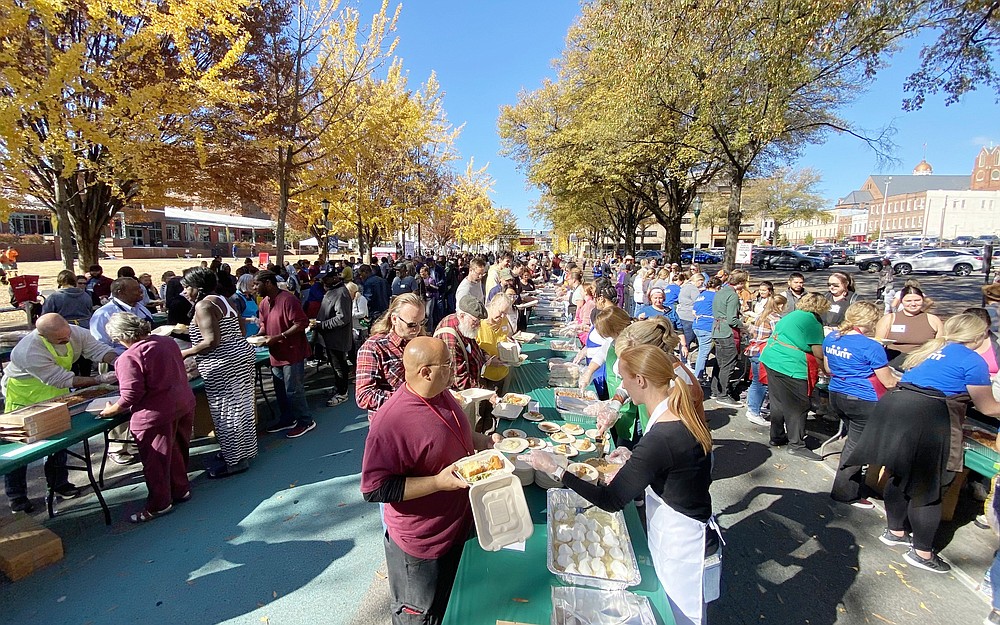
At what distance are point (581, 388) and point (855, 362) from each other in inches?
101

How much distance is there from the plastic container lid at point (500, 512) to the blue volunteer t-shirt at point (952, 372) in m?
3.33

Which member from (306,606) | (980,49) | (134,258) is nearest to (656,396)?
(306,606)

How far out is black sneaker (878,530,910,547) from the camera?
11.3ft

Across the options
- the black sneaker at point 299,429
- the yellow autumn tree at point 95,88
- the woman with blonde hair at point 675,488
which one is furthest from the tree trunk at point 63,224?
the woman with blonde hair at point 675,488

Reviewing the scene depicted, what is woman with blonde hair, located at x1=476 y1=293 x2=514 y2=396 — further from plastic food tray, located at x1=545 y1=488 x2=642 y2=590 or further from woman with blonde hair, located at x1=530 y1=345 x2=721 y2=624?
woman with blonde hair, located at x1=530 y1=345 x2=721 y2=624

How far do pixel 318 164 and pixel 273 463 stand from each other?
32.0 feet

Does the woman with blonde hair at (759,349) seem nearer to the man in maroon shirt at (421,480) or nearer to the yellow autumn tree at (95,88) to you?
the man in maroon shirt at (421,480)

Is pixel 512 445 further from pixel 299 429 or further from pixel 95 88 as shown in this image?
pixel 95 88

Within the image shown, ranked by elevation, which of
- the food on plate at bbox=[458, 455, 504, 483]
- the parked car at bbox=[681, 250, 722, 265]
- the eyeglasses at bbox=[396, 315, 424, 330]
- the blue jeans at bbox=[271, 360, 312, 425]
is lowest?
the blue jeans at bbox=[271, 360, 312, 425]

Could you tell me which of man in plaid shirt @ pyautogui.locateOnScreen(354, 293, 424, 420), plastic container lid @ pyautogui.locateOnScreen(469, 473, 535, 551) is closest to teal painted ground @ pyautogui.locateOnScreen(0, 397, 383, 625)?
man in plaid shirt @ pyautogui.locateOnScreen(354, 293, 424, 420)

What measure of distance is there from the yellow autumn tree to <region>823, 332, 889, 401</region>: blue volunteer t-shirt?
32.2 feet

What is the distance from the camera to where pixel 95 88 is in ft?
27.3

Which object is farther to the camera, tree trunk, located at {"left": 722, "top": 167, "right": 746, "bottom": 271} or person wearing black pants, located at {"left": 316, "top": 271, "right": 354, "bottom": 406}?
tree trunk, located at {"left": 722, "top": 167, "right": 746, "bottom": 271}

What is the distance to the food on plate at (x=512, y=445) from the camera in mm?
2963
